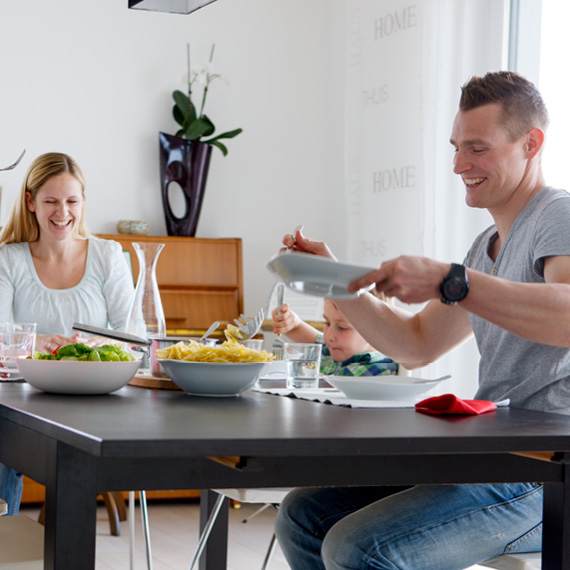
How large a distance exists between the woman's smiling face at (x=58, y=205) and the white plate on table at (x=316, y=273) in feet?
5.82

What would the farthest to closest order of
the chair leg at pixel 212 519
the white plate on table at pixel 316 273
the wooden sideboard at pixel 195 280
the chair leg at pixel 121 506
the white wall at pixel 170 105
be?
the white wall at pixel 170 105 → the wooden sideboard at pixel 195 280 → the chair leg at pixel 121 506 → the chair leg at pixel 212 519 → the white plate on table at pixel 316 273

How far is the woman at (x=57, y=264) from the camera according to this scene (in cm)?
302

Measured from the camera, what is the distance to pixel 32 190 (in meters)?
3.19

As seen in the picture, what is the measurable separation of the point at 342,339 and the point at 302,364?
2.50 ft

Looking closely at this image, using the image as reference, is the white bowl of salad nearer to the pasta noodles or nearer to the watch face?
the pasta noodles

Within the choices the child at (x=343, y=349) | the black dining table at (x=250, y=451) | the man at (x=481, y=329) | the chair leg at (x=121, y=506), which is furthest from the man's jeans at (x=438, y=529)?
the chair leg at (x=121, y=506)

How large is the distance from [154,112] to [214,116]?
34 centimetres

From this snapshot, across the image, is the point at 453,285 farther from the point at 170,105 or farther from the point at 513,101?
the point at 170,105

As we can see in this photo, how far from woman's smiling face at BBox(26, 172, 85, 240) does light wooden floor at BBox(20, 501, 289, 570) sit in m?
1.22

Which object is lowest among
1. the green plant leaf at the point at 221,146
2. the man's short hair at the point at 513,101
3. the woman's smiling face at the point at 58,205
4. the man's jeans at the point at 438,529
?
the man's jeans at the point at 438,529

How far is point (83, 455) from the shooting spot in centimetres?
112

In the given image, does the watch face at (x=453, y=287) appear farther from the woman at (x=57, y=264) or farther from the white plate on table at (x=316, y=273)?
the woman at (x=57, y=264)

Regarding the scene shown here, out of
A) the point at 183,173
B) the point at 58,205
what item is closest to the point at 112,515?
the point at 58,205

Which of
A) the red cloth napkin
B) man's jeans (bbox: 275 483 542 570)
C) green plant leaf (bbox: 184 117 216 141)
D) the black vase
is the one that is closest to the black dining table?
the red cloth napkin
